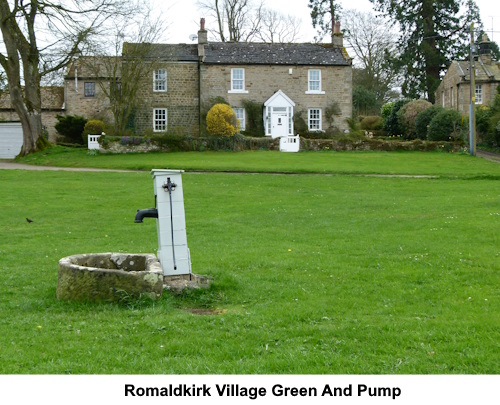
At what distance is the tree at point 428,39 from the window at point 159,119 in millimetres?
24481

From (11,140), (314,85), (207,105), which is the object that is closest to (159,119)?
(207,105)

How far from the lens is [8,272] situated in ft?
29.9

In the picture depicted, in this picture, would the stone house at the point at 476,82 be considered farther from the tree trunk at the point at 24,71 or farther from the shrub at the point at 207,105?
the tree trunk at the point at 24,71

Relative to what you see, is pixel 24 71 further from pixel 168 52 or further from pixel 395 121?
pixel 395 121

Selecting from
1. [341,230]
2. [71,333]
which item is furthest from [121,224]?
[71,333]

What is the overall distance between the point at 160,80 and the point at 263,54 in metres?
8.06

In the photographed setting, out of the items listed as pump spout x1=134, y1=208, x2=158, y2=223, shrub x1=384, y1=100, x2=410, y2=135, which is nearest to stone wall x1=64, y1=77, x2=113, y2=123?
shrub x1=384, y1=100, x2=410, y2=135

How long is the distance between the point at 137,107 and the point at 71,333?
135 ft

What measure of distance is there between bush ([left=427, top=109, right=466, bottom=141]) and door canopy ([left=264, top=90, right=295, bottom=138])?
1034cm

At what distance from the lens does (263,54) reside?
46.5 metres

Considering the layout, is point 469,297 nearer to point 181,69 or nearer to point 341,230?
point 341,230

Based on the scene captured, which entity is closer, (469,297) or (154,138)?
(469,297)

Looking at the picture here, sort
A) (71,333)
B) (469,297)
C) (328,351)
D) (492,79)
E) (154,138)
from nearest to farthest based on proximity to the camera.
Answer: (328,351)
(71,333)
(469,297)
(154,138)
(492,79)

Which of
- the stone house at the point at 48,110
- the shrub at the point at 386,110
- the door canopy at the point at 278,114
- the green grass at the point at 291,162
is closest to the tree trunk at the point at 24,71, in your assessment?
the green grass at the point at 291,162
